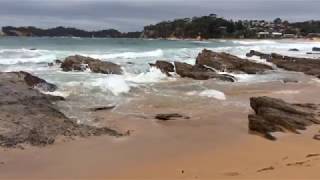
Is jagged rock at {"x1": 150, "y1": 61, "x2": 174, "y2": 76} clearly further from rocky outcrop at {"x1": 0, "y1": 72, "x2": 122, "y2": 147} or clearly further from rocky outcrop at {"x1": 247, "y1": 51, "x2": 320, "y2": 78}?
rocky outcrop at {"x1": 0, "y1": 72, "x2": 122, "y2": 147}

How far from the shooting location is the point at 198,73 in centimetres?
2445

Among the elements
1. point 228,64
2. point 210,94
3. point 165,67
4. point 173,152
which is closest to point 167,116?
point 173,152

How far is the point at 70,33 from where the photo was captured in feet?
401

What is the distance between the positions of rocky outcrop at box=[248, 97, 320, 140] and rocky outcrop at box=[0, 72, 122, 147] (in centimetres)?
305

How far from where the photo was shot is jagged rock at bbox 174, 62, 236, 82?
23547 mm

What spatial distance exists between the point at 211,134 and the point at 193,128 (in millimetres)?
624

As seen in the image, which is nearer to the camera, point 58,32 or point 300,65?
point 300,65

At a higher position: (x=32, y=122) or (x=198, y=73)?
(x=32, y=122)

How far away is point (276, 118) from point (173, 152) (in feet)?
10.5

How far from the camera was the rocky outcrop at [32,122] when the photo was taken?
32.3ft

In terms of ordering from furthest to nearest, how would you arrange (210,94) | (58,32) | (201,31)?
(58,32), (201,31), (210,94)

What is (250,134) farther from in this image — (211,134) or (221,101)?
(221,101)

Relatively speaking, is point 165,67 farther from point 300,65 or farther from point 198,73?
point 300,65

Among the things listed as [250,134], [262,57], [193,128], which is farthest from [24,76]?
[262,57]
